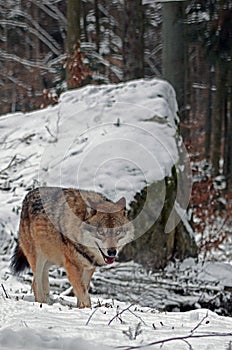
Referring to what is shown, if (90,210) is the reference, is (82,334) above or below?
above

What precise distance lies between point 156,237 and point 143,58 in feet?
26.0

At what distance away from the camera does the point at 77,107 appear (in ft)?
40.2

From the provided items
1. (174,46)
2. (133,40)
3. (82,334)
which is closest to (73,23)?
(133,40)

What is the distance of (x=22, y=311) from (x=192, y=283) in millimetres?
5407

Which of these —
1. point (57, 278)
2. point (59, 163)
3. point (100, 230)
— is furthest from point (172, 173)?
point (100, 230)

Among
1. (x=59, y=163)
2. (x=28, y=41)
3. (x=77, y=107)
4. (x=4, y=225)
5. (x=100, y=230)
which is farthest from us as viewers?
(x=28, y=41)

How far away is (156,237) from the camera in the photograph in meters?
9.60

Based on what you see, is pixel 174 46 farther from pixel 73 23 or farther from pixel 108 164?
pixel 108 164

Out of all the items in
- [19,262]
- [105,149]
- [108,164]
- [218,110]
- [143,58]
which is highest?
[143,58]

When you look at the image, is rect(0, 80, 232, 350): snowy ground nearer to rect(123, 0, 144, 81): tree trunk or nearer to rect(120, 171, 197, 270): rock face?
rect(120, 171, 197, 270): rock face

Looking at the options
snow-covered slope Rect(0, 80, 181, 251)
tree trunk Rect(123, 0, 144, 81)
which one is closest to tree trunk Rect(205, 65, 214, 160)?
tree trunk Rect(123, 0, 144, 81)

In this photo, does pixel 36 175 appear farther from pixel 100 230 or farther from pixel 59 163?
pixel 100 230

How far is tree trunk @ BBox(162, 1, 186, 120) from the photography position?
15555 mm

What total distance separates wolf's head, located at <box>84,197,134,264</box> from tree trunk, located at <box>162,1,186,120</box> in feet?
32.5
